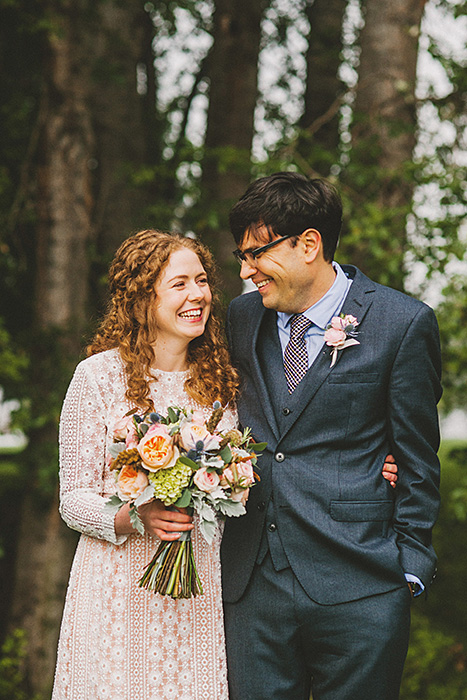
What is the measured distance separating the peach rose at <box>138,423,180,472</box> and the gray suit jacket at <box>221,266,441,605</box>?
489 mm

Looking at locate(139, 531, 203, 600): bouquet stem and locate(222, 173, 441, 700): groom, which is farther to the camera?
locate(222, 173, 441, 700): groom

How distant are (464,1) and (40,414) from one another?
4052mm

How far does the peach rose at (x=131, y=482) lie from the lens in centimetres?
241

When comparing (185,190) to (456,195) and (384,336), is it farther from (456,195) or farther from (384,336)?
(384,336)

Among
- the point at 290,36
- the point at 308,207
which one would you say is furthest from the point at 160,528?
the point at 290,36

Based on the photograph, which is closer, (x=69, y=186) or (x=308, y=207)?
(x=308, y=207)

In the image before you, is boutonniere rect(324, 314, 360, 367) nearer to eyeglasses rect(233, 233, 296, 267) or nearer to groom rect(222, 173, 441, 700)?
groom rect(222, 173, 441, 700)

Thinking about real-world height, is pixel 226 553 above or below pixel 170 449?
below

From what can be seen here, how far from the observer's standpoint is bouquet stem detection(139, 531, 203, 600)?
254cm

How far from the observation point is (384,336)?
2746mm

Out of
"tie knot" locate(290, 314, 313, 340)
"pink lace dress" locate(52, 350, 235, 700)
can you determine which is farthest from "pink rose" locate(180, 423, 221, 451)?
"tie knot" locate(290, 314, 313, 340)

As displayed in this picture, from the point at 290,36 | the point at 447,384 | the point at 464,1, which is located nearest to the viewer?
the point at 464,1

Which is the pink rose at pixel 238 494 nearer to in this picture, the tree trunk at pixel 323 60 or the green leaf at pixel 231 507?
the green leaf at pixel 231 507

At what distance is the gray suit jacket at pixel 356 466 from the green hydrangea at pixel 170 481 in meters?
0.44
